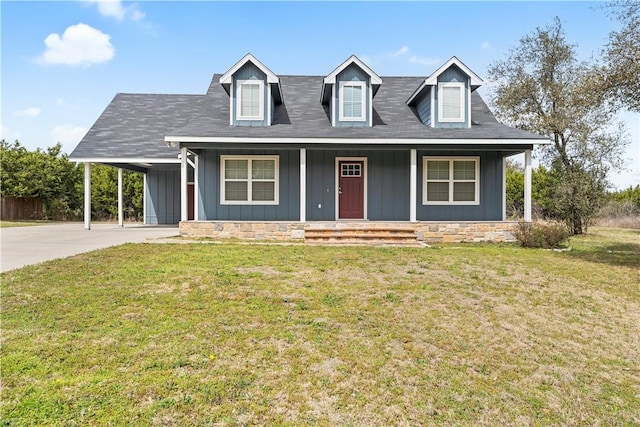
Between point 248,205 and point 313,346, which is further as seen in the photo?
point 248,205

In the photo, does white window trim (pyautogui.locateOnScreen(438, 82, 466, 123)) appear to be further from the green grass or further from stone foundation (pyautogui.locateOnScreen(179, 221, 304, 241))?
the green grass

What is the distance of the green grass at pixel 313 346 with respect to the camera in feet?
9.87

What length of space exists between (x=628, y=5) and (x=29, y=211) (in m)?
29.8

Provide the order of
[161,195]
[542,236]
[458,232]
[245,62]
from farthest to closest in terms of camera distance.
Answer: [161,195], [245,62], [458,232], [542,236]

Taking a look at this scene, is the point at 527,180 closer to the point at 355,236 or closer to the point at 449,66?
the point at 449,66

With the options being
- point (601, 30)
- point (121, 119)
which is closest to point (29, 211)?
point (121, 119)

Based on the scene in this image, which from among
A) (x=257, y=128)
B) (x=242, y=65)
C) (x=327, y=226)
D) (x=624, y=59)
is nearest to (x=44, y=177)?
(x=242, y=65)

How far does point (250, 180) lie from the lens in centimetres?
1384

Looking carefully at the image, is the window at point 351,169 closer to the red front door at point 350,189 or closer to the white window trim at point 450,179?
the red front door at point 350,189

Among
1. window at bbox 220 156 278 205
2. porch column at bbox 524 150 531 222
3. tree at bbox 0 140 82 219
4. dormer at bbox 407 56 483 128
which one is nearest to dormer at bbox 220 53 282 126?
window at bbox 220 156 278 205

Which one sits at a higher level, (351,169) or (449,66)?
(449,66)

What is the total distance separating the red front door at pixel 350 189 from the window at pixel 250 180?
2.43m

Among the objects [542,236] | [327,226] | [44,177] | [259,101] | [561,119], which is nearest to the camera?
[542,236]

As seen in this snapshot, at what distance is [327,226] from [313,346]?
8.21 meters
